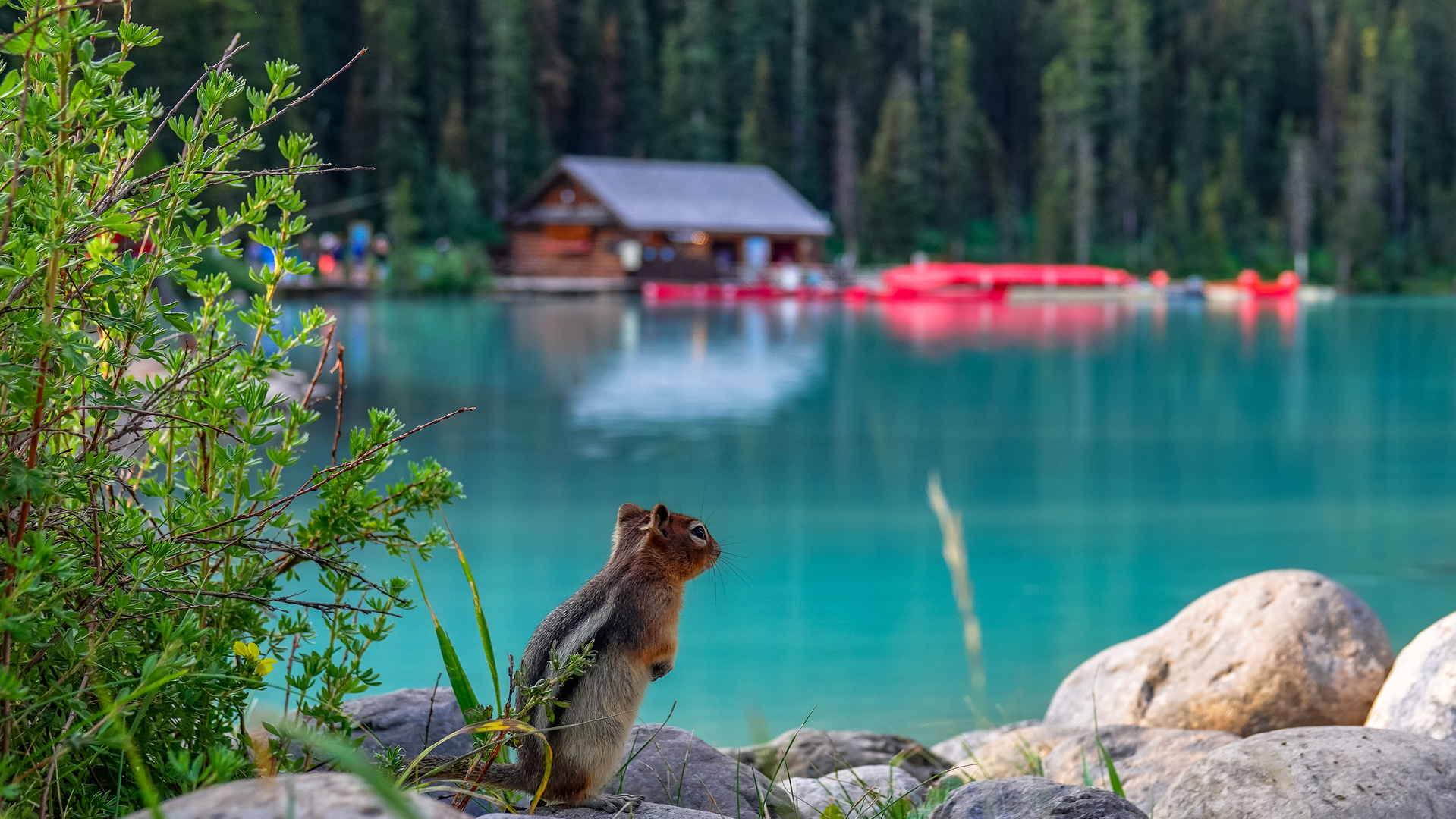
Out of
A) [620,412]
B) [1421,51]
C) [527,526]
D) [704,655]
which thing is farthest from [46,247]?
[1421,51]

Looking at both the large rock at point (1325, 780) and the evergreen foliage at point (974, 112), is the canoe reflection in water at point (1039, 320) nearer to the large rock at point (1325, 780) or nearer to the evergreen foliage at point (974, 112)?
the evergreen foliage at point (974, 112)

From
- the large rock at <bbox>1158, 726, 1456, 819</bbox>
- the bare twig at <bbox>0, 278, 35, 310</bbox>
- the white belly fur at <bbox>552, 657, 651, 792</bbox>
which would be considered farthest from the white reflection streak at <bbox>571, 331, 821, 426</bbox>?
the bare twig at <bbox>0, 278, 35, 310</bbox>

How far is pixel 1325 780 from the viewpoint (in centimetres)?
369

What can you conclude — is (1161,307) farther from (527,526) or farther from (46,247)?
(46,247)

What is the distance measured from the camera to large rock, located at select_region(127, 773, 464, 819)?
74.4 inches

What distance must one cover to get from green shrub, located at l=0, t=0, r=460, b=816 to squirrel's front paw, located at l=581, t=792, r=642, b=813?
69 cm

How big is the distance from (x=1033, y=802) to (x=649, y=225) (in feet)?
199

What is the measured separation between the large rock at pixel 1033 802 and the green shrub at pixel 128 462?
1511mm

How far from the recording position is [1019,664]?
8.87 meters

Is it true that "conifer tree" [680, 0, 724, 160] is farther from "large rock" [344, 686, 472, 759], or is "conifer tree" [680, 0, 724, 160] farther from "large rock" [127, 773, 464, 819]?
"large rock" [127, 773, 464, 819]

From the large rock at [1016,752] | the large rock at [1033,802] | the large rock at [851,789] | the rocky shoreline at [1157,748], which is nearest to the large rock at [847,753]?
the rocky shoreline at [1157,748]

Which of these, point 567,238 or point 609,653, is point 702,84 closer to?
point 567,238

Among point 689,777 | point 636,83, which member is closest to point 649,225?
point 636,83

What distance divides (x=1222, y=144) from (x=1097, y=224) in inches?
424
